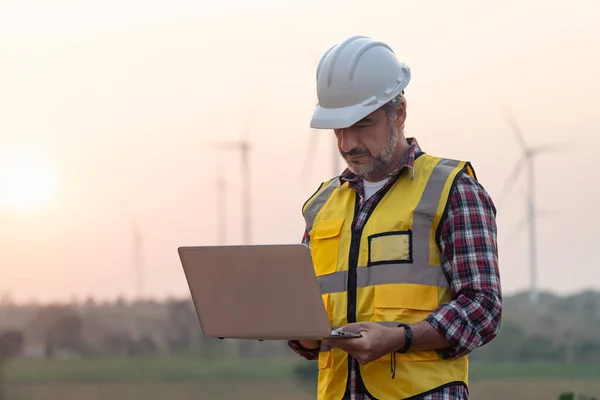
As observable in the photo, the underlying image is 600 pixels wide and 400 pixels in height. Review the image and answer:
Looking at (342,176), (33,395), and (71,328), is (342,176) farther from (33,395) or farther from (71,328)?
(33,395)

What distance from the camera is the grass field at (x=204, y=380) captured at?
56.8m

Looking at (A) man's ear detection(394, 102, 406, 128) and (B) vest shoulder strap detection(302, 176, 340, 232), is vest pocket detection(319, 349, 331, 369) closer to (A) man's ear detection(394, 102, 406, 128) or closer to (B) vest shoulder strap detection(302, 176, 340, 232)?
(B) vest shoulder strap detection(302, 176, 340, 232)

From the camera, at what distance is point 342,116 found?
5867mm

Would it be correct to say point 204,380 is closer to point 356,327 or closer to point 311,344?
point 311,344

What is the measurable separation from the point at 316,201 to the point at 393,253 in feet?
2.60

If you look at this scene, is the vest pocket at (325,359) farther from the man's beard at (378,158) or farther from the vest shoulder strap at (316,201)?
the man's beard at (378,158)

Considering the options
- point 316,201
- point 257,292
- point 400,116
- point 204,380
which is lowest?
point 204,380

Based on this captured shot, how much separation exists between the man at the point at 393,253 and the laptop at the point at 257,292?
25 cm

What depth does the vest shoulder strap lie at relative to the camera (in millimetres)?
6364

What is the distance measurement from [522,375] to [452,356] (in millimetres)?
59879

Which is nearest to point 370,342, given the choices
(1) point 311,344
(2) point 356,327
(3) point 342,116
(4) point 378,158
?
(2) point 356,327

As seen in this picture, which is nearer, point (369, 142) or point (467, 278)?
point (467, 278)

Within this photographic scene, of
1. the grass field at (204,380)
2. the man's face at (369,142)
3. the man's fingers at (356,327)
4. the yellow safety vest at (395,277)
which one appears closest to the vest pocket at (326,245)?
the yellow safety vest at (395,277)

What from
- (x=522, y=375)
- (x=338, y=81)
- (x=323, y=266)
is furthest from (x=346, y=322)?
(x=522, y=375)
